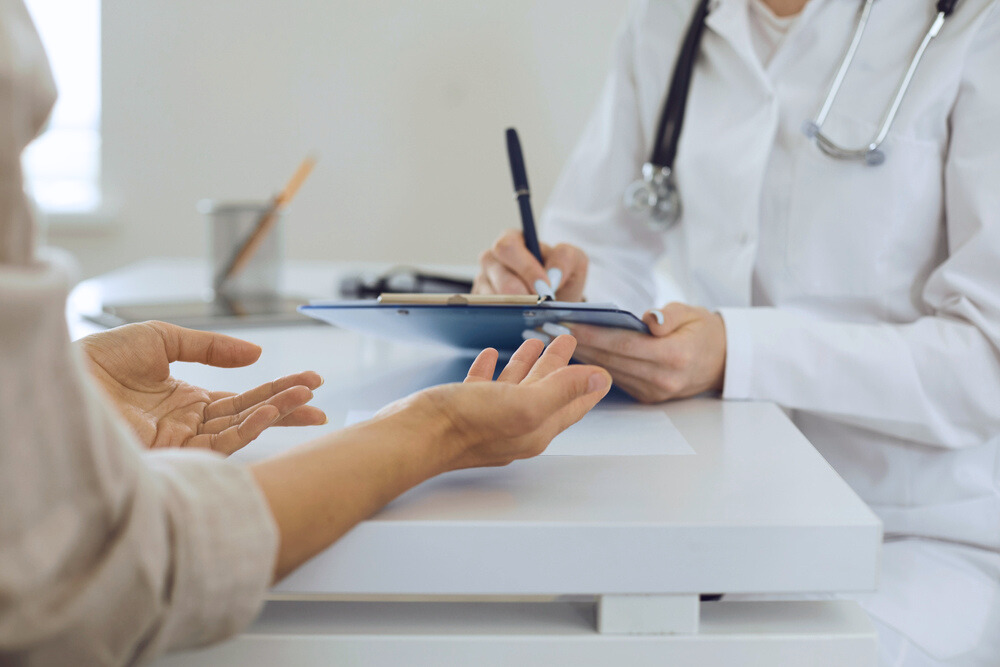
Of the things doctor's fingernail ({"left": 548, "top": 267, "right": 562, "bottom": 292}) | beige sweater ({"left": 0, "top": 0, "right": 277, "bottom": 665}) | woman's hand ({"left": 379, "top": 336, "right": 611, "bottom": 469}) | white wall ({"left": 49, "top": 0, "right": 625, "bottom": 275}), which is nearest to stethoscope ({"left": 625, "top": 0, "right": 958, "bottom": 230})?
doctor's fingernail ({"left": 548, "top": 267, "right": 562, "bottom": 292})

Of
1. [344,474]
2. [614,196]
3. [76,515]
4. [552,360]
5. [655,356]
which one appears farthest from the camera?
[614,196]

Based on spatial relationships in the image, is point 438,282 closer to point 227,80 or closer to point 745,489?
point 745,489

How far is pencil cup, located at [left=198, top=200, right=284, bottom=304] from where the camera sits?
131 centimetres

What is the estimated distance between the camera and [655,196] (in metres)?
1.11

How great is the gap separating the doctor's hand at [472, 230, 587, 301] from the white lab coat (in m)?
0.19

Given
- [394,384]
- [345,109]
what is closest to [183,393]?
[394,384]

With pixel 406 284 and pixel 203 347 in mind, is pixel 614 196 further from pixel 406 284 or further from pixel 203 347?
pixel 203 347

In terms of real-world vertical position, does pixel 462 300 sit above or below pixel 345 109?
below

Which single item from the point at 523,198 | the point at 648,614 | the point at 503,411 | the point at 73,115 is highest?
the point at 73,115

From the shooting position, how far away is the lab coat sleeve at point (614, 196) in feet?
4.05

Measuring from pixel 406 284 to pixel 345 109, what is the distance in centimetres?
149

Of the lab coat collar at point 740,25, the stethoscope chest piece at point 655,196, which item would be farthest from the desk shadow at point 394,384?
the lab coat collar at point 740,25

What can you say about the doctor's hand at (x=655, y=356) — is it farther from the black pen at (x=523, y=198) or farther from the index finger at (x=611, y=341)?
the black pen at (x=523, y=198)

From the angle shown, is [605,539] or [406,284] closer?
[605,539]
